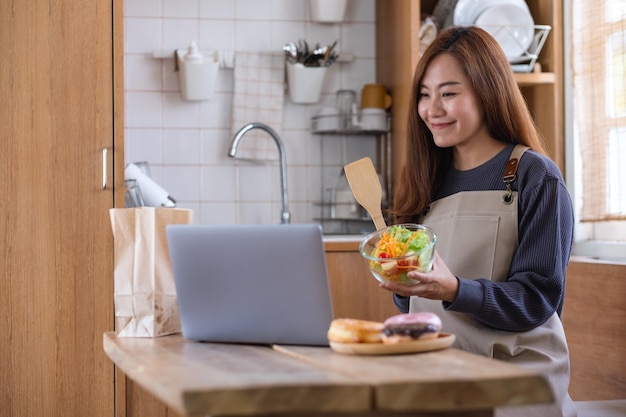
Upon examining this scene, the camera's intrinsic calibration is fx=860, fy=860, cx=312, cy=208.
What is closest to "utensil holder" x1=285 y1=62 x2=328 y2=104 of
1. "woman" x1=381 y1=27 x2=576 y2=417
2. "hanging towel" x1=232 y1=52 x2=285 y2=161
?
"hanging towel" x1=232 y1=52 x2=285 y2=161

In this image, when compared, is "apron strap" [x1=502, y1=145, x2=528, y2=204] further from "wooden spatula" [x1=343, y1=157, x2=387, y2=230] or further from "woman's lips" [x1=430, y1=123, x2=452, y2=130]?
"wooden spatula" [x1=343, y1=157, x2=387, y2=230]

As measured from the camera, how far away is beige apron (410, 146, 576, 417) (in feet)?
5.50

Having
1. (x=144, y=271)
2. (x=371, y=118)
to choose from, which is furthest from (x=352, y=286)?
(x=144, y=271)

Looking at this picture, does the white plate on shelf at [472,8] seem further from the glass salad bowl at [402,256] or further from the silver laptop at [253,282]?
the silver laptop at [253,282]

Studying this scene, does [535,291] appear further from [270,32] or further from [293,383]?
[270,32]

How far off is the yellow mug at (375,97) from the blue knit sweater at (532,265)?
64.0 inches

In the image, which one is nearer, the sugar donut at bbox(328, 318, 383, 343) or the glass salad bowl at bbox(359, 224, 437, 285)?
the sugar donut at bbox(328, 318, 383, 343)

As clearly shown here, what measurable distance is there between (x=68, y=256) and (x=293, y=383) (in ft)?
5.95

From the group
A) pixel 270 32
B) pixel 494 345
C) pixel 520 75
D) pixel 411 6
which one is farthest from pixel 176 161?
pixel 494 345

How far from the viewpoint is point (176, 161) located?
3.38 metres

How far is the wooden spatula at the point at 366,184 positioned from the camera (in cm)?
171

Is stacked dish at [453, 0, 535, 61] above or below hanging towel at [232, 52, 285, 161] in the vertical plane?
above

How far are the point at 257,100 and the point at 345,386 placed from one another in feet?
8.33

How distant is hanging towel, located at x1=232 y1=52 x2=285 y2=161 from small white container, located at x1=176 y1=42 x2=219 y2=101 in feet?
0.40
